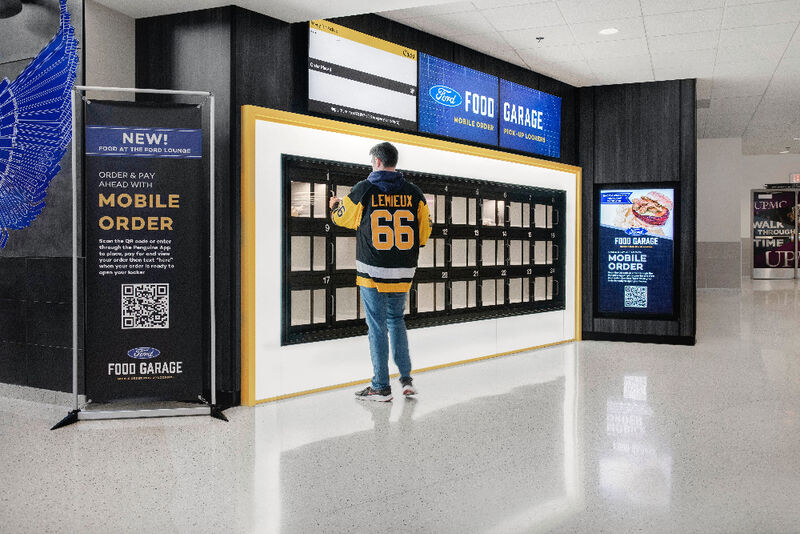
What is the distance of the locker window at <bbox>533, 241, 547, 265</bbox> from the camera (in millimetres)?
7043

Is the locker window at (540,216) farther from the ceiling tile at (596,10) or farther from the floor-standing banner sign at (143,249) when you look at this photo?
the floor-standing banner sign at (143,249)

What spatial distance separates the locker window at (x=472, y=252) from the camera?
20.5 ft

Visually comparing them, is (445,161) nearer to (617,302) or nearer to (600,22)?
(600,22)

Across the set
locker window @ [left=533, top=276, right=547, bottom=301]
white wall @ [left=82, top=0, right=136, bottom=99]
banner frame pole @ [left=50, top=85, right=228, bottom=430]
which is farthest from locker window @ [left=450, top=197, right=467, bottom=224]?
white wall @ [left=82, top=0, right=136, bottom=99]

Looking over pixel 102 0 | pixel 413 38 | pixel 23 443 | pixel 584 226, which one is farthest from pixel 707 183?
pixel 23 443

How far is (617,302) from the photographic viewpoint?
24.7 feet

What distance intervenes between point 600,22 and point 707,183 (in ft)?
29.0

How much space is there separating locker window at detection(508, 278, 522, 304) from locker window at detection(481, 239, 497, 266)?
0.32m

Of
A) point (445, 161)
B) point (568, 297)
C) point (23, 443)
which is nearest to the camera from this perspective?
point (23, 443)

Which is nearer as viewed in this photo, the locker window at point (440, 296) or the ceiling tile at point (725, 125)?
the locker window at point (440, 296)

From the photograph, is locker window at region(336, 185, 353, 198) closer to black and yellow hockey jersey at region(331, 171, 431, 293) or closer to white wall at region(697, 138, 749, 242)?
black and yellow hockey jersey at region(331, 171, 431, 293)

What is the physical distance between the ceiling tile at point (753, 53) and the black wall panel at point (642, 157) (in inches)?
24.1

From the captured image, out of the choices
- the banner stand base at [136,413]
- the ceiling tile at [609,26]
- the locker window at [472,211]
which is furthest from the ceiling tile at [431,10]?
the banner stand base at [136,413]

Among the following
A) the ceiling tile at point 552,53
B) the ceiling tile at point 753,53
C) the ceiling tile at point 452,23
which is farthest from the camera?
the ceiling tile at point 753,53
